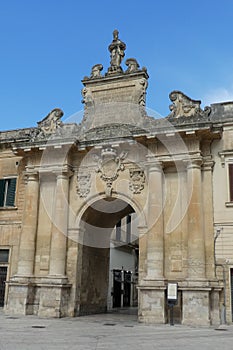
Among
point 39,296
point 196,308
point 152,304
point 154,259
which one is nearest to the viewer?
point 196,308

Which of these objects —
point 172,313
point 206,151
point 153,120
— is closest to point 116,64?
point 153,120

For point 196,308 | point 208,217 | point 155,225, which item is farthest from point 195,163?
point 196,308

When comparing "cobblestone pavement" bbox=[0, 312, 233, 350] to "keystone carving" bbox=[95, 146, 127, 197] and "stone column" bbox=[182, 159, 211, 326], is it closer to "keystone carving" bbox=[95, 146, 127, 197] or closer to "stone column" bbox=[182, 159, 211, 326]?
"stone column" bbox=[182, 159, 211, 326]

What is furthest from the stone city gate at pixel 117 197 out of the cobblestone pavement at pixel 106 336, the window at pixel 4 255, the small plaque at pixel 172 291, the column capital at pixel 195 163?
the cobblestone pavement at pixel 106 336

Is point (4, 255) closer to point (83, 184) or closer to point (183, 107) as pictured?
point (83, 184)

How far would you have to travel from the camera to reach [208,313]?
15328mm

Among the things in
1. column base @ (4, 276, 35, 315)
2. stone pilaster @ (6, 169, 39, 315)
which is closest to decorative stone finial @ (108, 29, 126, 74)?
stone pilaster @ (6, 169, 39, 315)

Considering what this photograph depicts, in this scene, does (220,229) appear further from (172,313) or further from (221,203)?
(172,313)

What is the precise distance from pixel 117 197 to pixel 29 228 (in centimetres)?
437

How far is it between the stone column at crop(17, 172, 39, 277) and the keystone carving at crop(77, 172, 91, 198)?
2084 mm

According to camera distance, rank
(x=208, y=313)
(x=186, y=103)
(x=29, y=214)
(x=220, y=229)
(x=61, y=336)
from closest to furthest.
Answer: (x=61, y=336), (x=208, y=313), (x=220, y=229), (x=186, y=103), (x=29, y=214)

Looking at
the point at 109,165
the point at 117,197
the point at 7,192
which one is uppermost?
the point at 109,165

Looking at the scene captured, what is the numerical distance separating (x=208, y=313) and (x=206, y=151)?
6605 millimetres

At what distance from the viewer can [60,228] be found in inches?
734
